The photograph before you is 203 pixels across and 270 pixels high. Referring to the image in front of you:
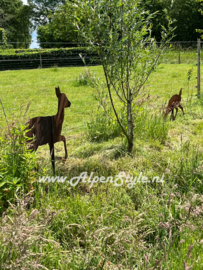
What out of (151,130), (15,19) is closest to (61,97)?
(151,130)


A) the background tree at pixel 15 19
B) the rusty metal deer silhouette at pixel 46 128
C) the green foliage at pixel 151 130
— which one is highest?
the background tree at pixel 15 19

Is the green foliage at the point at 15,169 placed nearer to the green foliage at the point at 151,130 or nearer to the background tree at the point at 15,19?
the green foliage at the point at 151,130

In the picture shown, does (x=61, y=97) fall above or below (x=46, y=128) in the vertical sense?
above

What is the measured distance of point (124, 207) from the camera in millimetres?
2406

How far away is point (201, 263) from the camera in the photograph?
1647 mm

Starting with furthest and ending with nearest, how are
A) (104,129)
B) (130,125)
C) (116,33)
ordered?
1. (104,129)
2. (130,125)
3. (116,33)

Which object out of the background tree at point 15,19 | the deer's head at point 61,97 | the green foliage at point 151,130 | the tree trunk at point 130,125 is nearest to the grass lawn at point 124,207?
the green foliage at point 151,130

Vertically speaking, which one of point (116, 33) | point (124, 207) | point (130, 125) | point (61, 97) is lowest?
point (124, 207)

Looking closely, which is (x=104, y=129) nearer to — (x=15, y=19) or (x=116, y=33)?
(x=116, y=33)

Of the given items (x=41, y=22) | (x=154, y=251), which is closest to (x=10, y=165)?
(x=154, y=251)

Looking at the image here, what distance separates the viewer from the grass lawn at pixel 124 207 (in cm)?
166

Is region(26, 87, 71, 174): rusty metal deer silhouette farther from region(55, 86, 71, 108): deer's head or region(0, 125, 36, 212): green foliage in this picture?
region(0, 125, 36, 212): green foliage

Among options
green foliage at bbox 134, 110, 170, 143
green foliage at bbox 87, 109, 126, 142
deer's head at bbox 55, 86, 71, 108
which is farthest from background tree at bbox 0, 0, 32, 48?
deer's head at bbox 55, 86, 71, 108

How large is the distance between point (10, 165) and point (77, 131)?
256cm
